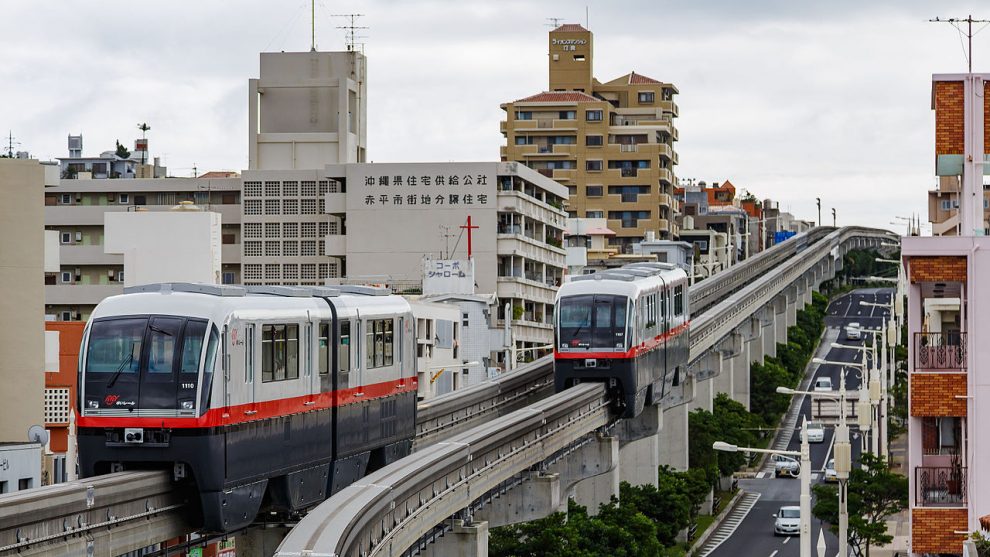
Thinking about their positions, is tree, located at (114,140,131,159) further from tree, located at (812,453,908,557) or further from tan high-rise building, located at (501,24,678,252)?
tree, located at (812,453,908,557)

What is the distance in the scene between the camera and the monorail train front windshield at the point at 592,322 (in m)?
44.1

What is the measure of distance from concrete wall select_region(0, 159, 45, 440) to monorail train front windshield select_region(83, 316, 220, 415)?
64.2ft

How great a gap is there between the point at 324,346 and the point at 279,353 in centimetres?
205

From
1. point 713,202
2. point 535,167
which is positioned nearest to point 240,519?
point 535,167

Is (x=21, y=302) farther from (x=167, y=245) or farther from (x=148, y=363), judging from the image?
(x=167, y=245)

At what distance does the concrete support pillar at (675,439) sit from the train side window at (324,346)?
4836 cm

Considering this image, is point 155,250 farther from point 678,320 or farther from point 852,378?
point 852,378

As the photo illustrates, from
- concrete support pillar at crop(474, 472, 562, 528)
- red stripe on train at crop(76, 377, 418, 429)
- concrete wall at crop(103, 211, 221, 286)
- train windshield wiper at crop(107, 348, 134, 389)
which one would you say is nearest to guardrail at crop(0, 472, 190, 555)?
red stripe on train at crop(76, 377, 418, 429)

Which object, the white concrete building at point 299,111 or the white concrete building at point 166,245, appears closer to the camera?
the white concrete building at point 166,245

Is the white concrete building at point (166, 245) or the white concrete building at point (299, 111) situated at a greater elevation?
the white concrete building at point (299, 111)

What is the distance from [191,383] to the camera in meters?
23.0

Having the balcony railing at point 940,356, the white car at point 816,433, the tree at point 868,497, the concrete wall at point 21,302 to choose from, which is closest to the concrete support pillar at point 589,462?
the tree at point 868,497

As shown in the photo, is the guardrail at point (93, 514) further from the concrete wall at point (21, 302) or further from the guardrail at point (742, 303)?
the guardrail at point (742, 303)

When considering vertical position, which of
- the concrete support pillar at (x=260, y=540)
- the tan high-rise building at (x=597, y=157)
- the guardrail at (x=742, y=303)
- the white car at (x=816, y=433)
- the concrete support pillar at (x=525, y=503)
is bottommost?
the white car at (x=816, y=433)
